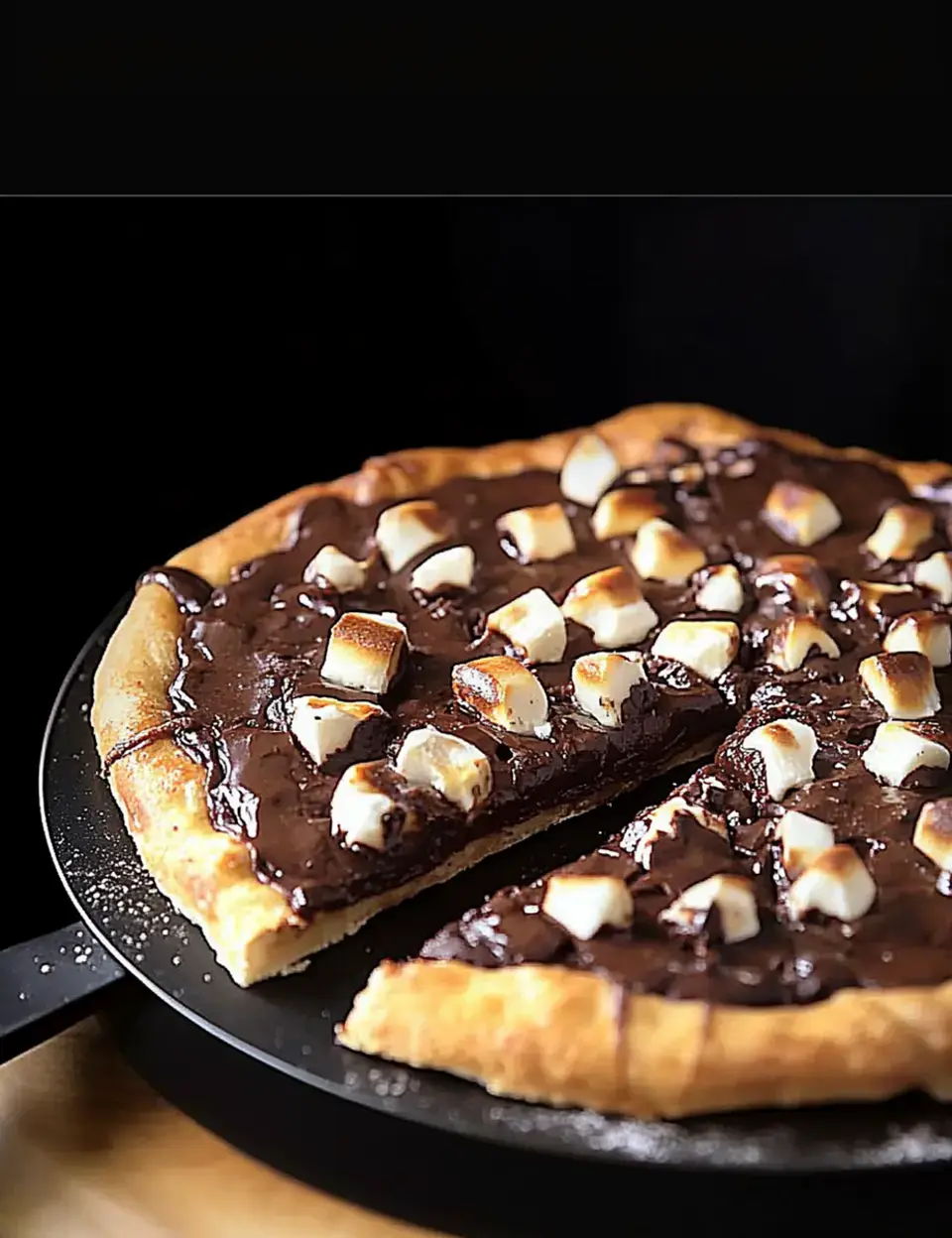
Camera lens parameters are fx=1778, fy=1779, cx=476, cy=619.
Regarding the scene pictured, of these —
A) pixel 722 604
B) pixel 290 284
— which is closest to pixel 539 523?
pixel 722 604

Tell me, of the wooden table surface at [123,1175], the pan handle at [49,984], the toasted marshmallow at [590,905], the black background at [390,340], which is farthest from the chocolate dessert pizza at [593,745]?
the black background at [390,340]

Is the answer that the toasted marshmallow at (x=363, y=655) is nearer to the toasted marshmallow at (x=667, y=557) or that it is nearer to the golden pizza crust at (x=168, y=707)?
the golden pizza crust at (x=168, y=707)

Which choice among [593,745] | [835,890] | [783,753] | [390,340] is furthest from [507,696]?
[390,340]

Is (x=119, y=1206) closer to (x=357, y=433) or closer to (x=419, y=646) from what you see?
(x=419, y=646)

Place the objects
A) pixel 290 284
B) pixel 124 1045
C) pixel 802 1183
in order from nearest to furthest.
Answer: pixel 802 1183
pixel 124 1045
pixel 290 284

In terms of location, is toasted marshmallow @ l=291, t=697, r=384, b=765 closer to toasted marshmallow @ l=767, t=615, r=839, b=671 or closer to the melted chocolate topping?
the melted chocolate topping

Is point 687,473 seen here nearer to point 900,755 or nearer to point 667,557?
point 667,557
